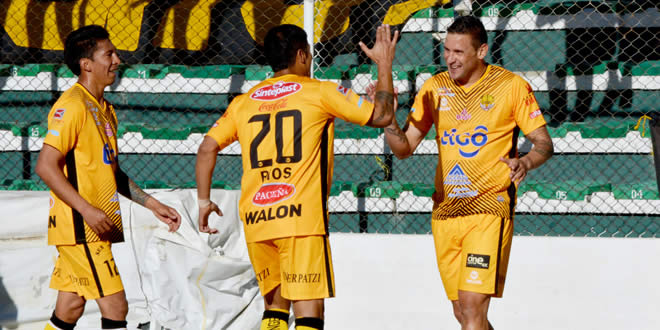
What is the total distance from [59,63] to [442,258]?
674cm

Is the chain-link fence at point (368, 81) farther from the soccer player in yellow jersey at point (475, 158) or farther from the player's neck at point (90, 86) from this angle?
the player's neck at point (90, 86)

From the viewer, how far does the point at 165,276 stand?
5859mm

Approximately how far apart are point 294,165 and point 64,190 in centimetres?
121

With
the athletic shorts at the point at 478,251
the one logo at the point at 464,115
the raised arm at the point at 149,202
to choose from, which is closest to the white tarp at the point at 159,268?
the raised arm at the point at 149,202

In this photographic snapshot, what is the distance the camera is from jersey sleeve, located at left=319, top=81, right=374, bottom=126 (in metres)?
3.77

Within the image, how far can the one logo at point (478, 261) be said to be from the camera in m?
4.17

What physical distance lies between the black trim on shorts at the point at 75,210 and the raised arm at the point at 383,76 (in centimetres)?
162

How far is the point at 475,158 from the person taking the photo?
4348 mm

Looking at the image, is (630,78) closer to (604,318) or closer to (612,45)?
(612,45)

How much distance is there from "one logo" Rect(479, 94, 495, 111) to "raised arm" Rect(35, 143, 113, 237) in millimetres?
2157

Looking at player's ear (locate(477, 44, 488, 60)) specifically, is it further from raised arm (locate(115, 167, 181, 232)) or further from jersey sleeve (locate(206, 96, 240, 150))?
raised arm (locate(115, 167, 181, 232))

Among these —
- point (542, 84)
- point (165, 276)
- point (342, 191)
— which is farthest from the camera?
point (542, 84)

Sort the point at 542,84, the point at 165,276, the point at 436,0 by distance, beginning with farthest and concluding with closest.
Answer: the point at 436,0, the point at 542,84, the point at 165,276

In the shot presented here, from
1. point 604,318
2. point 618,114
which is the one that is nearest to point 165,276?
point 604,318
